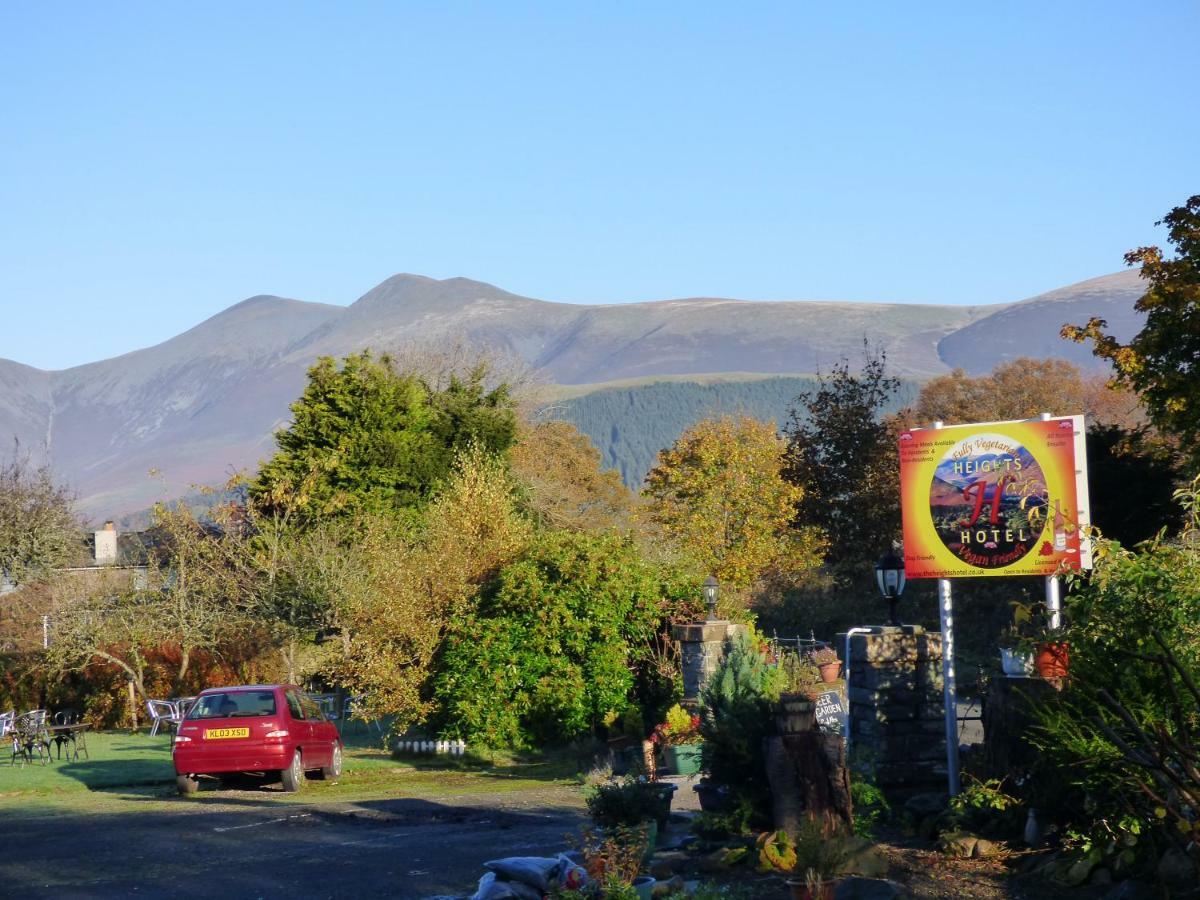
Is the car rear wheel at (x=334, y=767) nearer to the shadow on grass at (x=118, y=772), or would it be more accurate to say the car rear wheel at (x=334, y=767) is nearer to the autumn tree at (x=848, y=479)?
the shadow on grass at (x=118, y=772)

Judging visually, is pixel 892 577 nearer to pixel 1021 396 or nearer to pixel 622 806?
pixel 622 806

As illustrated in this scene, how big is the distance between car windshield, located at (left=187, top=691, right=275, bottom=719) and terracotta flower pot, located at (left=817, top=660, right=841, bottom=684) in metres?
9.62

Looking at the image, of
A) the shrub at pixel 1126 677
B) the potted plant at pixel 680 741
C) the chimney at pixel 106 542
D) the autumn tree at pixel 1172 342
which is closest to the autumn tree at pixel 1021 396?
the chimney at pixel 106 542

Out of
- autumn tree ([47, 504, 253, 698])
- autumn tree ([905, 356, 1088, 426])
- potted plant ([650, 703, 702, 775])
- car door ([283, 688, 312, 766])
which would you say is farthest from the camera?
autumn tree ([905, 356, 1088, 426])

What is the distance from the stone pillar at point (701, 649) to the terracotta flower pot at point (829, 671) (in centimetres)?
530

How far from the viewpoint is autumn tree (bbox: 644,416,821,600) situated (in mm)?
38719

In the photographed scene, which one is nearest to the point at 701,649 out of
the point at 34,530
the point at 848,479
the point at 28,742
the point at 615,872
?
the point at 615,872

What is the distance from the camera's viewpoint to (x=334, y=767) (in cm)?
1914

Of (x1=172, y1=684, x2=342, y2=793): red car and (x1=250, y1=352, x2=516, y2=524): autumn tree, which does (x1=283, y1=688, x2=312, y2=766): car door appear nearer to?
(x1=172, y1=684, x2=342, y2=793): red car

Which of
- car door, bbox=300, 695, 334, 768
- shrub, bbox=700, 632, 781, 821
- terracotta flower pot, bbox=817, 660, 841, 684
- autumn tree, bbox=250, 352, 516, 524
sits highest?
autumn tree, bbox=250, 352, 516, 524

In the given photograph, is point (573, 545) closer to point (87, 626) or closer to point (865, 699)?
point (865, 699)

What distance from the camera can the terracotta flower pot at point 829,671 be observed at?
2323 centimetres

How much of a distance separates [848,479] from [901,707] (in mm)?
28062

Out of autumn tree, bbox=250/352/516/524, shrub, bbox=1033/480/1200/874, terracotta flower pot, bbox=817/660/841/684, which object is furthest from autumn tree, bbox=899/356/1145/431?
shrub, bbox=1033/480/1200/874
